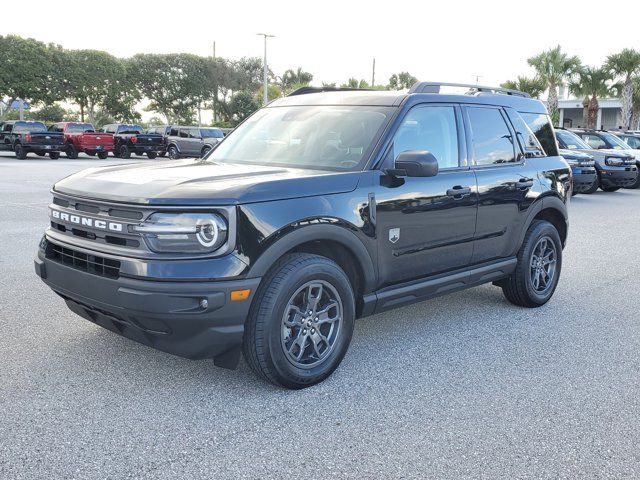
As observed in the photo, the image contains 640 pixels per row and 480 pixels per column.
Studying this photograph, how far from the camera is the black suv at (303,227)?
3.36 m

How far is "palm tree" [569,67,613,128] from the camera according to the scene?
4206 cm

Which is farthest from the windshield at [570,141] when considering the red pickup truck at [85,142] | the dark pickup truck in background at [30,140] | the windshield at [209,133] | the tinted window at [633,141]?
the dark pickup truck in background at [30,140]

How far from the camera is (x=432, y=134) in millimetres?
4688

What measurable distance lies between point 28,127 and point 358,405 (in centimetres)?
2824

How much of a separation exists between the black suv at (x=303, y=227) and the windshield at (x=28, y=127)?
2559cm

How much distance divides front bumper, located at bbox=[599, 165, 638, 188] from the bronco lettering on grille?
1692 cm

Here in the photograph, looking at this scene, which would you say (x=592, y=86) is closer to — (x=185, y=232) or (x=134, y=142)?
(x=134, y=142)

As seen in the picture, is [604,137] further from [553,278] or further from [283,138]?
[283,138]

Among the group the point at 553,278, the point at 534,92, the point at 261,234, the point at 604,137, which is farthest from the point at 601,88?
the point at 261,234

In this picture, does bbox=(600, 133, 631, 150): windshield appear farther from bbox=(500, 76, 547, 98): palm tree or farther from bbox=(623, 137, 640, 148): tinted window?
bbox=(500, 76, 547, 98): palm tree

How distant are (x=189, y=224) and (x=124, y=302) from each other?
1.75ft

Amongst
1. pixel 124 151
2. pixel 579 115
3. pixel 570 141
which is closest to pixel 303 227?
pixel 570 141

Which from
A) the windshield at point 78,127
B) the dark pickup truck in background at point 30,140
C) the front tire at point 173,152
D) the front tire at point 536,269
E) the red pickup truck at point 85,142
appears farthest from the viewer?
the front tire at point 173,152

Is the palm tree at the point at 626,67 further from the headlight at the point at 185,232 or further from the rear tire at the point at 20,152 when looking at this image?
the headlight at the point at 185,232
